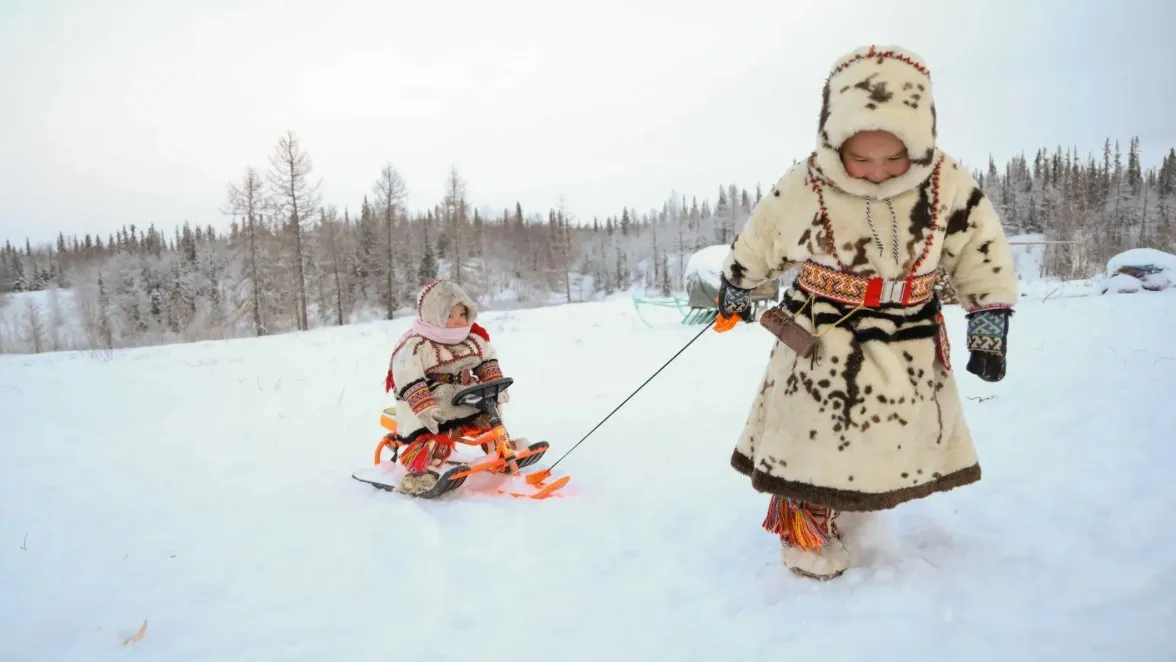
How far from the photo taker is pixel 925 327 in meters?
2.27

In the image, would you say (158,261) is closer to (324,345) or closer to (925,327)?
(324,345)

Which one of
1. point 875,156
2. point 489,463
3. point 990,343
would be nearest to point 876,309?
point 990,343

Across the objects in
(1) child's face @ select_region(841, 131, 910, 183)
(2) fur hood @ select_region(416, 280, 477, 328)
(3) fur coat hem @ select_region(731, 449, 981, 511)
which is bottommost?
(3) fur coat hem @ select_region(731, 449, 981, 511)

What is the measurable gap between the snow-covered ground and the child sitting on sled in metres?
0.36

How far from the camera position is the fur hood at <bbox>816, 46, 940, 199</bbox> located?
2.08m

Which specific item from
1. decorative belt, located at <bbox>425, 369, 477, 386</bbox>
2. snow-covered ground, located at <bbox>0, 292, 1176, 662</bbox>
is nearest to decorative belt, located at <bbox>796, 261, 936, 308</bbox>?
snow-covered ground, located at <bbox>0, 292, 1176, 662</bbox>

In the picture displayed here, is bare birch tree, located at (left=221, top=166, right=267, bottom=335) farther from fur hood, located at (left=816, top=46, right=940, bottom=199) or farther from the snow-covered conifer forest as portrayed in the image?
fur hood, located at (left=816, top=46, right=940, bottom=199)

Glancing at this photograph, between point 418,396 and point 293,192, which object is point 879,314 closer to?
point 418,396

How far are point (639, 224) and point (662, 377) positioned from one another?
337 ft

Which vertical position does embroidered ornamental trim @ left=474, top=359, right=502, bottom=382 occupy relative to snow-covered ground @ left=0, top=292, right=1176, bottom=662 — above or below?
above

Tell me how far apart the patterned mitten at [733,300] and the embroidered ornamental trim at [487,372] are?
208 centimetres

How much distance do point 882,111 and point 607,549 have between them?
2.30m

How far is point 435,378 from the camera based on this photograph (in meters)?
4.10

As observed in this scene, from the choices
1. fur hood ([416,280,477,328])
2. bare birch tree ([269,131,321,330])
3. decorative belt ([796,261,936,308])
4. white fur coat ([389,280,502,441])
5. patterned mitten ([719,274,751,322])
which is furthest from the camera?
bare birch tree ([269,131,321,330])
